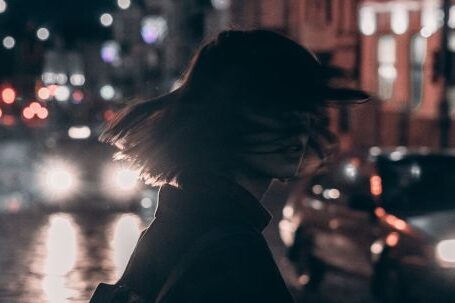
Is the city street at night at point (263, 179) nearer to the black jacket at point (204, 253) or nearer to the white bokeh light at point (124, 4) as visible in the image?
the black jacket at point (204, 253)

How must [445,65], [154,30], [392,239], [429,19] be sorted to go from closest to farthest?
1. [392,239]
2. [445,65]
3. [429,19]
4. [154,30]

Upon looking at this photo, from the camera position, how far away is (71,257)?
18.1 metres

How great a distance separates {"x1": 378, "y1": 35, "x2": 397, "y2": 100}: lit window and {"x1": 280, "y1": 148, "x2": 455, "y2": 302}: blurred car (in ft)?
65.2

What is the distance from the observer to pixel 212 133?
270cm

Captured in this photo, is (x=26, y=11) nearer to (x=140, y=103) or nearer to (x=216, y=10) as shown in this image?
(x=216, y=10)

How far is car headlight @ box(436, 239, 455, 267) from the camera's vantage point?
12375 millimetres

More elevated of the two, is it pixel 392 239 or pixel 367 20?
pixel 367 20

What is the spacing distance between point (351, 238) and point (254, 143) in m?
11.4

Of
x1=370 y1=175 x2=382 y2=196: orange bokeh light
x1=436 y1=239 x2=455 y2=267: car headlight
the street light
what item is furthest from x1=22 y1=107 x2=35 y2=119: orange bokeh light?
x1=436 y1=239 x2=455 y2=267: car headlight

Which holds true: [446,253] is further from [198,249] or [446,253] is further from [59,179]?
[59,179]

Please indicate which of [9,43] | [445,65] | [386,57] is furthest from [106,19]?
[445,65]

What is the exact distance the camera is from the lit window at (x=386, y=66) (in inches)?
1395

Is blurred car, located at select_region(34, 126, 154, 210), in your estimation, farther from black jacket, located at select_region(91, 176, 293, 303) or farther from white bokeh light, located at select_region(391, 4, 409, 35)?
black jacket, located at select_region(91, 176, 293, 303)

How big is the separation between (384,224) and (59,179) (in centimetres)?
1536
